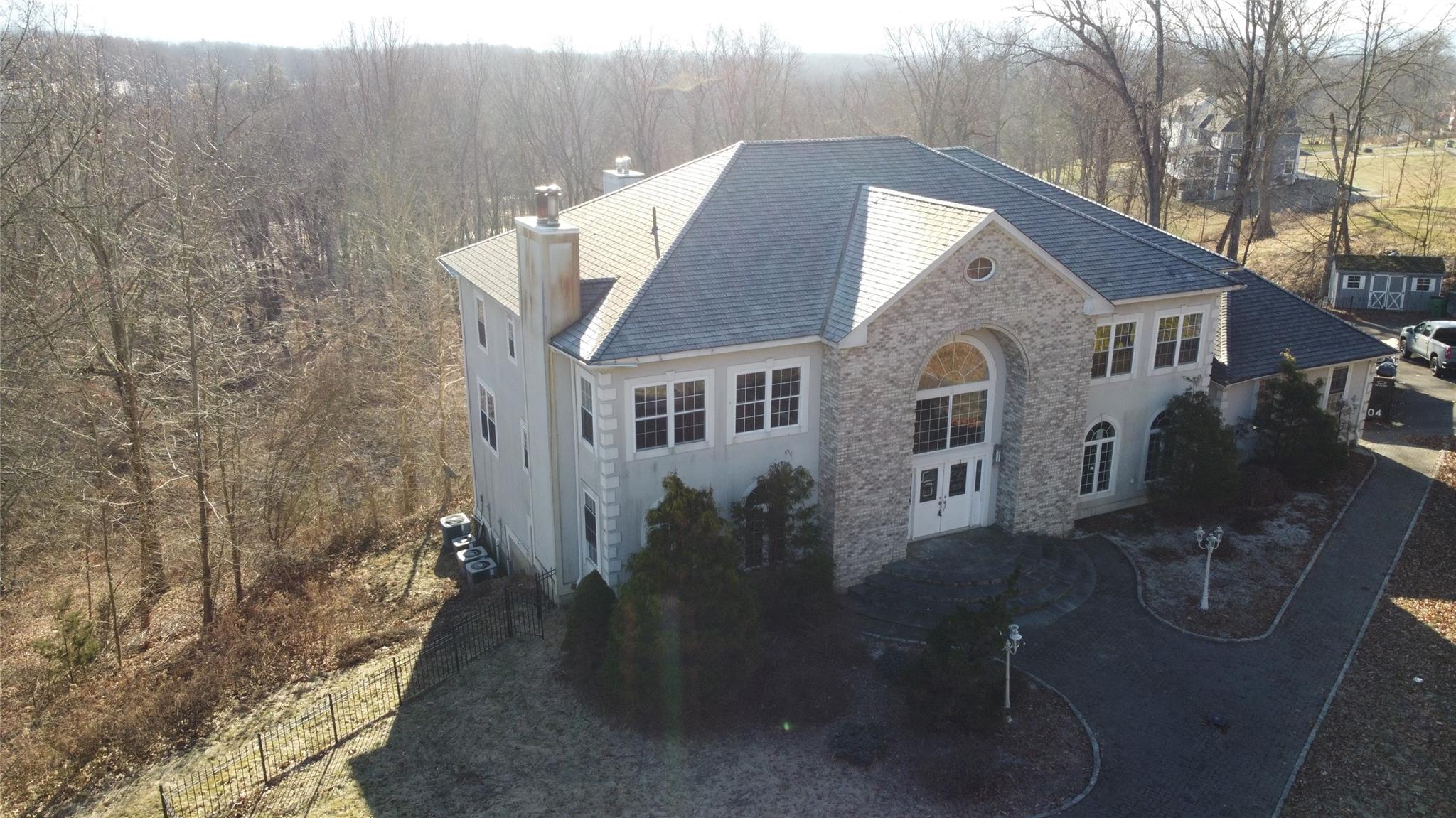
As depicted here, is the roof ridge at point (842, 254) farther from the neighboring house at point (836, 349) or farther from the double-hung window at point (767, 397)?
the double-hung window at point (767, 397)

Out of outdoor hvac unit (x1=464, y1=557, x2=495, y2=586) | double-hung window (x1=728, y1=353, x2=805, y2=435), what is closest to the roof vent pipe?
double-hung window (x1=728, y1=353, x2=805, y2=435)

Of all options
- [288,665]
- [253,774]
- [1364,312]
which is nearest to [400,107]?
[288,665]

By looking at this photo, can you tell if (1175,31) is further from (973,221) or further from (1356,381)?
(973,221)

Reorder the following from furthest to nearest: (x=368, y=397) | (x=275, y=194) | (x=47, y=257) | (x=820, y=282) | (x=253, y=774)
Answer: (x=275, y=194) < (x=368, y=397) < (x=47, y=257) < (x=820, y=282) < (x=253, y=774)

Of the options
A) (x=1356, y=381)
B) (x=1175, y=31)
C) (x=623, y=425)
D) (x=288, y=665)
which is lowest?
(x=288, y=665)

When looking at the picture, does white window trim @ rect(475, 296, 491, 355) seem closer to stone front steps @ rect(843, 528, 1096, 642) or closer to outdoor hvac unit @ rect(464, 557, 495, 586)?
outdoor hvac unit @ rect(464, 557, 495, 586)

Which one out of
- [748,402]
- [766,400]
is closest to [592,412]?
[748,402]
